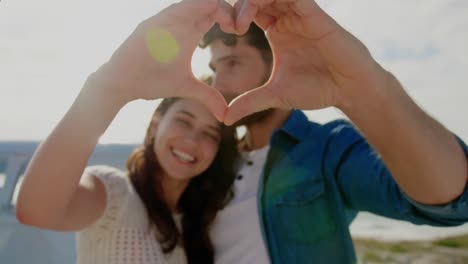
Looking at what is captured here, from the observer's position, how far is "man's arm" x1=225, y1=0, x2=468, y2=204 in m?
1.05

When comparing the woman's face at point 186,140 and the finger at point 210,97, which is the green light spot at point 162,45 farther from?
the woman's face at point 186,140

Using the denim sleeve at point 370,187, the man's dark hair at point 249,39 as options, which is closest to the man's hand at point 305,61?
the denim sleeve at point 370,187

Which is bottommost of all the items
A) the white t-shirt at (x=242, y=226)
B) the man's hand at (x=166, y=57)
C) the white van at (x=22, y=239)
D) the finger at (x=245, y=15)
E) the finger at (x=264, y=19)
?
the white van at (x=22, y=239)

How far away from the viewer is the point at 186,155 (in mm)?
1938

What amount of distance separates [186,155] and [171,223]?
0.30 metres

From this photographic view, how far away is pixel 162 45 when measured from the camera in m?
1.12

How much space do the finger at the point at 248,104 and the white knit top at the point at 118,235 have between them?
0.76 m

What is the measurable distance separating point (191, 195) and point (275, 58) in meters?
1.06

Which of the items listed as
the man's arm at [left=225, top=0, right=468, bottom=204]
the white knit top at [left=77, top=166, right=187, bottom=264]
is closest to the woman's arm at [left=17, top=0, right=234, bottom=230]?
the man's arm at [left=225, top=0, right=468, bottom=204]

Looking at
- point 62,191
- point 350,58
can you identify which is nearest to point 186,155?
point 62,191

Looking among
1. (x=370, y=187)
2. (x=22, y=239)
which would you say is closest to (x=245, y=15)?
(x=370, y=187)

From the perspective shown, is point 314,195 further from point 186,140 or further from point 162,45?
point 162,45

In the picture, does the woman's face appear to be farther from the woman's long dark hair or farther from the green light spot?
the green light spot

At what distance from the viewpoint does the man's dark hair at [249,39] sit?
2.38 meters
